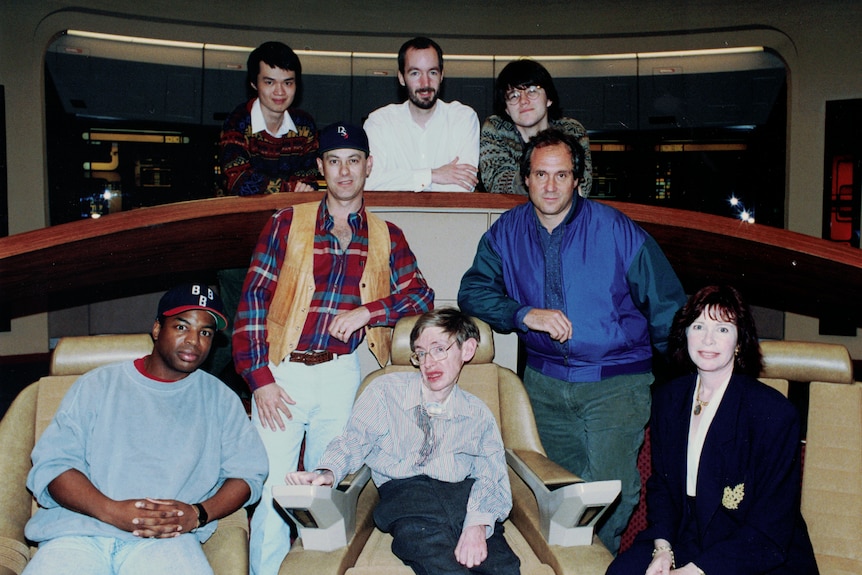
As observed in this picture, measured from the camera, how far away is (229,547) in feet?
6.63

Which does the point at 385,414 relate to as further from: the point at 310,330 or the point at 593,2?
the point at 593,2

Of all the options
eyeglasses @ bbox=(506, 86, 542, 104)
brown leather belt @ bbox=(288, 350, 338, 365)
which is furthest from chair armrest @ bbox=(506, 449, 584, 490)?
eyeglasses @ bbox=(506, 86, 542, 104)

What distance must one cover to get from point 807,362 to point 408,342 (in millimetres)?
1295

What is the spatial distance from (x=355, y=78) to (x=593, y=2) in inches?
88.2

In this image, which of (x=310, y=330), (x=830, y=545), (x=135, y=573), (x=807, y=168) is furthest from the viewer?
(x=807, y=168)

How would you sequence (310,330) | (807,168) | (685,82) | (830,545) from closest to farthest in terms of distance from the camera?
(830,545)
(310,330)
(807,168)
(685,82)

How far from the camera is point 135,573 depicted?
6.29 ft

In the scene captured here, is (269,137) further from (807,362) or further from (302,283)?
(807,362)

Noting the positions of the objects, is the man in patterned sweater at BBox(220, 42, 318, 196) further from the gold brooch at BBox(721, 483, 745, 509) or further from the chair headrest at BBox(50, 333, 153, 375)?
the gold brooch at BBox(721, 483, 745, 509)

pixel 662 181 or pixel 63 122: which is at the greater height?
pixel 63 122

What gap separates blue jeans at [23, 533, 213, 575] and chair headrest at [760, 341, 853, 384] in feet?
5.91

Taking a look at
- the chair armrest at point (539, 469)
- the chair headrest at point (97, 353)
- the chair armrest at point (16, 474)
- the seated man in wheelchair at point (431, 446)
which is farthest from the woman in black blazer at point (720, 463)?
the chair armrest at point (16, 474)

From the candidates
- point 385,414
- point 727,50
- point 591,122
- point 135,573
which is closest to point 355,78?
point 591,122

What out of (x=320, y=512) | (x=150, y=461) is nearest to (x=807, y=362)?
(x=320, y=512)
